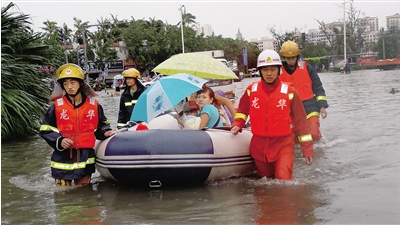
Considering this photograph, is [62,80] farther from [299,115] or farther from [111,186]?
[299,115]

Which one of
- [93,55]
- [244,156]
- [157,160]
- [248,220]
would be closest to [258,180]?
[244,156]

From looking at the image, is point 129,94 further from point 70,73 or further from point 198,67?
point 70,73

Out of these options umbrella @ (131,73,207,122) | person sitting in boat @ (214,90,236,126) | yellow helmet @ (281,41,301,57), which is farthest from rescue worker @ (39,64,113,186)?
yellow helmet @ (281,41,301,57)

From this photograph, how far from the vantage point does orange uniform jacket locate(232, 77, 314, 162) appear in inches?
241

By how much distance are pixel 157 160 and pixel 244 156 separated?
1149 mm

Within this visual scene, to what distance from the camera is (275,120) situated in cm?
611

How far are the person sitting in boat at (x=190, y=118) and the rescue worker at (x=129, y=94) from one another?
6.67 feet

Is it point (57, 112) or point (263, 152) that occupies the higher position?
point (57, 112)

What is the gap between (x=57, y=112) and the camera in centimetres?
634

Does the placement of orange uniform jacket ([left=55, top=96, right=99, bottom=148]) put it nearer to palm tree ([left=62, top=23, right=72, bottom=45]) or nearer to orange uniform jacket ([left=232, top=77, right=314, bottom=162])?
orange uniform jacket ([left=232, top=77, right=314, bottom=162])

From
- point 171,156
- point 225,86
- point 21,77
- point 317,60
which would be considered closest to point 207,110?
point 171,156

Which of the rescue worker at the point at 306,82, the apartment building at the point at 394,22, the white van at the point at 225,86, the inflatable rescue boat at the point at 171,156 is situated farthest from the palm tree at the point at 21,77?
the apartment building at the point at 394,22

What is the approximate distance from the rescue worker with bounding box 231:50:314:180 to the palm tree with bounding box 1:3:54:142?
23.0 ft

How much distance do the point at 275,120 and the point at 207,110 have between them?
42.6 inches
